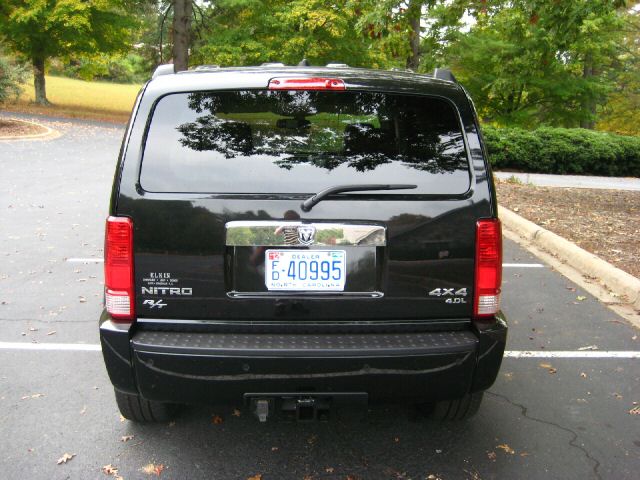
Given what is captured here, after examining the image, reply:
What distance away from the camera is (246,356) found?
259 cm

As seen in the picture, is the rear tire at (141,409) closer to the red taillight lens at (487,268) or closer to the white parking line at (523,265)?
the red taillight lens at (487,268)

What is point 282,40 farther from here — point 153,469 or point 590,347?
point 153,469

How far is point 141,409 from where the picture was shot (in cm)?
321

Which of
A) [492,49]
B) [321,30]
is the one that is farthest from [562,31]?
[321,30]

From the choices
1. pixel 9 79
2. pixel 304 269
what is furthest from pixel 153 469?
pixel 9 79

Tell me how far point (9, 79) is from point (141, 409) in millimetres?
20963

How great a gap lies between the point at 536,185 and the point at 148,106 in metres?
11.6

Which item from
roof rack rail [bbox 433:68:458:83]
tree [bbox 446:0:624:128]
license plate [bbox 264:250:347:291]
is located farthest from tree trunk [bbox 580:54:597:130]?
license plate [bbox 264:250:347:291]

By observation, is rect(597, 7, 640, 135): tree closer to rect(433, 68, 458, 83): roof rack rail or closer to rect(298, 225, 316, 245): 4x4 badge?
rect(433, 68, 458, 83): roof rack rail

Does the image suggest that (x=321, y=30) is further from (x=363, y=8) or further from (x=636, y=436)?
(x=636, y=436)

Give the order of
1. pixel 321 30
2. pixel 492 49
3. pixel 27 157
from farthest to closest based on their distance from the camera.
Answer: pixel 321 30
pixel 492 49
pixel 27 157

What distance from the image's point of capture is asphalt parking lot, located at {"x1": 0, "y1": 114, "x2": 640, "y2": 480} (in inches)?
119

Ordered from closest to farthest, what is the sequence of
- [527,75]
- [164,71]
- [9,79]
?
[164,71]
[527,75]
[9,79]

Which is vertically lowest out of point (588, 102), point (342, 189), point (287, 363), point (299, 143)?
point (287, 363)
